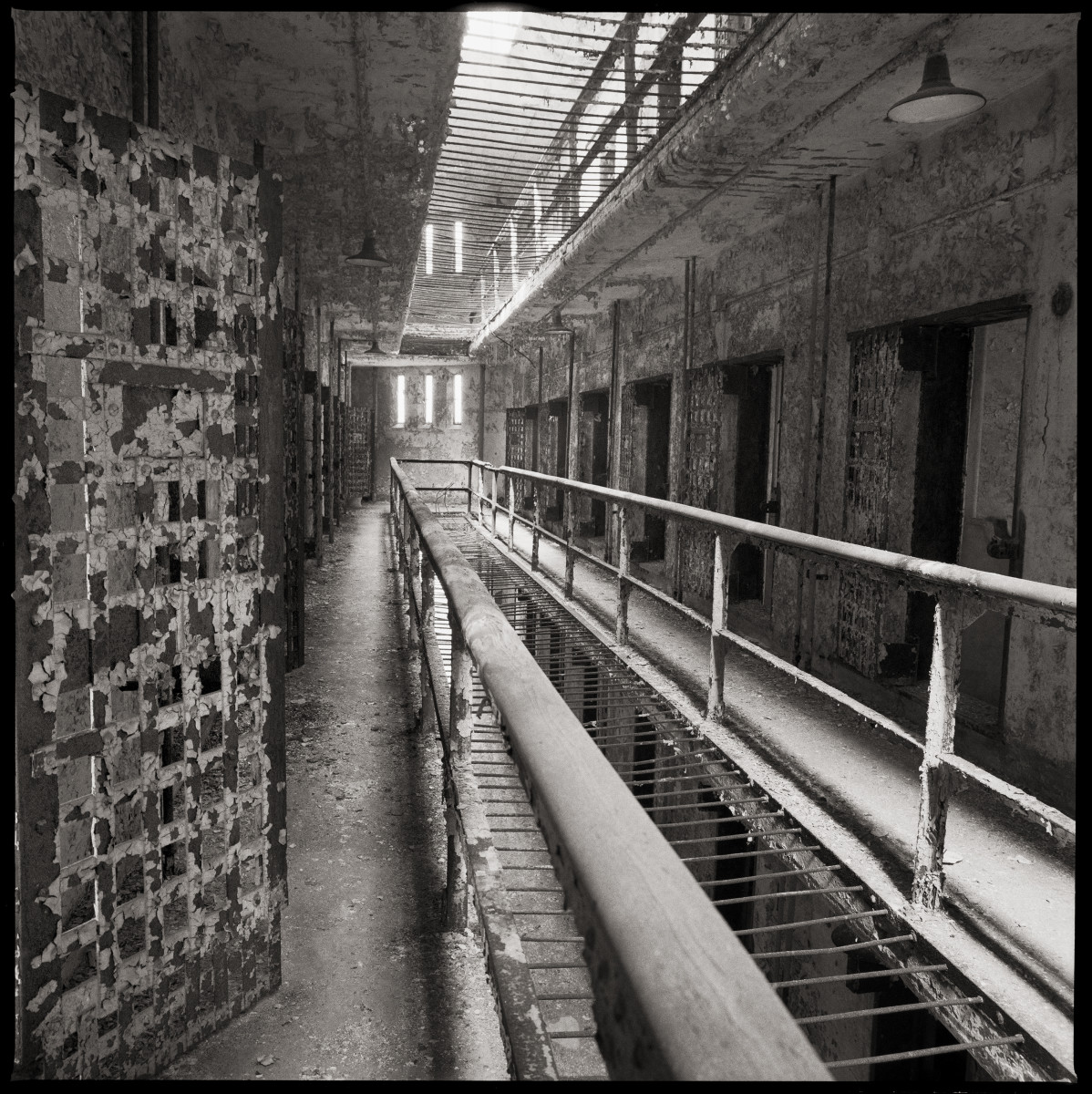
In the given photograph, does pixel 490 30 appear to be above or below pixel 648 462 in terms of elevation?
above

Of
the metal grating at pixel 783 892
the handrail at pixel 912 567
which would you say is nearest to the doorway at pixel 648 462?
the metal grating at pixel 783 892

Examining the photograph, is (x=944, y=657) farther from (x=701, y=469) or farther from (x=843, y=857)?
(x=701, y=469)

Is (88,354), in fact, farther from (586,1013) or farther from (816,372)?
(816,372)

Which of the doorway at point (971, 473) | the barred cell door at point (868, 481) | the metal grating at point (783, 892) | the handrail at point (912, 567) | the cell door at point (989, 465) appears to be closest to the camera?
the handrail at point (912, 567)

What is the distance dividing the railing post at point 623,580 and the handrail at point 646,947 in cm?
446

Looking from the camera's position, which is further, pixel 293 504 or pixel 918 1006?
pixel 293 504

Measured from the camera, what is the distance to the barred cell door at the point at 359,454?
1784 cm

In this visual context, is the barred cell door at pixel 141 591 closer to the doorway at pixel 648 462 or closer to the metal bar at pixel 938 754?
the metal bar at pixel 938 754

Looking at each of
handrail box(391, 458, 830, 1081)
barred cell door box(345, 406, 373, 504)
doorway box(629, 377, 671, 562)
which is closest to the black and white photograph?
handrail box(391, 458, 830, 1081)

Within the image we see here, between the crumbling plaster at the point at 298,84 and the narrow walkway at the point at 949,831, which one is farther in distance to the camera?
the crumbling plaster at the point at 298,84

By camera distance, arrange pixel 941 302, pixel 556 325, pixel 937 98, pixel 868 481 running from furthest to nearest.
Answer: pixel 556 325, pixel 868 481, pixel 941 302, pixel 937 98

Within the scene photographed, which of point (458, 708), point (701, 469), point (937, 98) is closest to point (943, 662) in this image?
point (458, 708)

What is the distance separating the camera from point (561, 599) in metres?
6.96

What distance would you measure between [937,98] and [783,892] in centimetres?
316
